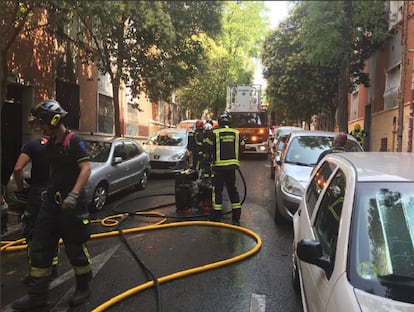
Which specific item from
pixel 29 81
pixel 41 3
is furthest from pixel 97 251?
pixel 29 81

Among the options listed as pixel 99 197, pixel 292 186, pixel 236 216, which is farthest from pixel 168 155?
pixel 292 186

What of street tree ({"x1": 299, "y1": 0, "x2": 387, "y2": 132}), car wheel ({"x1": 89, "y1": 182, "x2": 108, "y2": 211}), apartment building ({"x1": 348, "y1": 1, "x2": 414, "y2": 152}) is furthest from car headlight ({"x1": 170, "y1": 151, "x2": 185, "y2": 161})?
apartment building ({"x1": 348, "y1": 1, "x2": 414, "y2": 152})

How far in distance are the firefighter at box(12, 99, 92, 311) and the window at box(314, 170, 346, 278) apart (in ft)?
6.71

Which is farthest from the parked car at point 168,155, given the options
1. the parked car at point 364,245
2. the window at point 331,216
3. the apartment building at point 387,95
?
the parked car at point 364,245

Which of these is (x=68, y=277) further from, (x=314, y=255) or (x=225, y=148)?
(x=225, y=148)

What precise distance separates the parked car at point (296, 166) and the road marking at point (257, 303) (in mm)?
2546

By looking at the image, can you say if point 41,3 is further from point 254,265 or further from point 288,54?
point 288,54

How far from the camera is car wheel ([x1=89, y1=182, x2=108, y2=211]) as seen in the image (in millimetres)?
8336

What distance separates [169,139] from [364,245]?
12577 millimetres

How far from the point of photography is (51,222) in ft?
13.1

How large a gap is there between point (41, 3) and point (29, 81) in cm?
450

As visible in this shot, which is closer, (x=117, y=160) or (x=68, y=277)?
(x=68, y=277)

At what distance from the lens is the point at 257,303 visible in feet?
13.8

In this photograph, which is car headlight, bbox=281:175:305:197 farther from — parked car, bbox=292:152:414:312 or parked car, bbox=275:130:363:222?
parked car, bbox=292:152:414:312
